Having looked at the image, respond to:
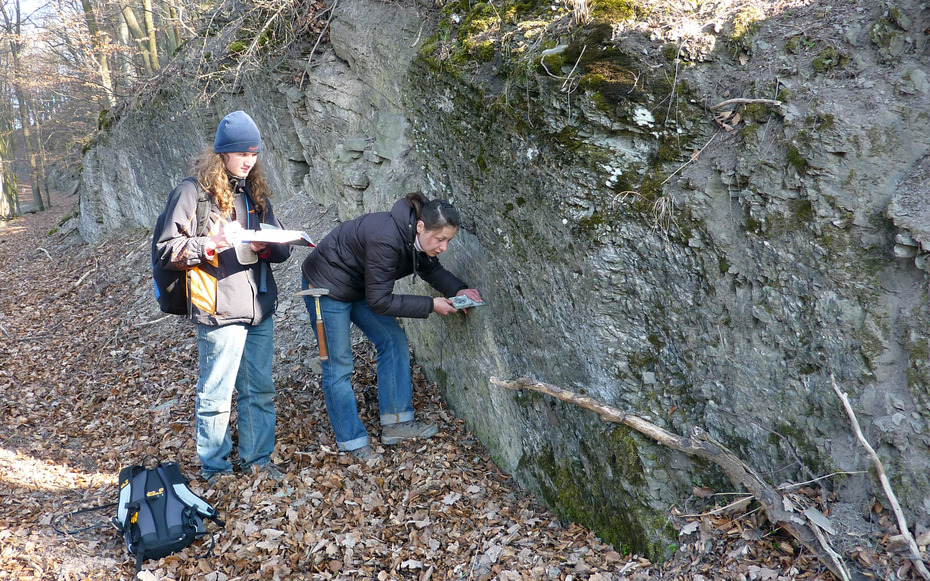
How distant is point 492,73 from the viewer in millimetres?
4172

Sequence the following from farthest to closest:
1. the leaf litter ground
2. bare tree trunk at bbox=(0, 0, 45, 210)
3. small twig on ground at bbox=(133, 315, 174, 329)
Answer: bare tree trunk at bbox=(0, 0, 45, 210) → small twig on ground at bbox=(133, 315, 174, 329) → the leaf litter ground

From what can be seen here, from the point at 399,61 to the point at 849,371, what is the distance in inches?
199

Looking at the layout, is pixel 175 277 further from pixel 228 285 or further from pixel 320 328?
pixel 320 328

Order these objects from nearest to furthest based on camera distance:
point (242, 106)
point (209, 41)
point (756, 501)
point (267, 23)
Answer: point (756, 501)
point (267, 23)
point (242, 106)
point (209, 41)

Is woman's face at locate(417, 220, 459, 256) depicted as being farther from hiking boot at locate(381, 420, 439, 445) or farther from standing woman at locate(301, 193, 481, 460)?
hiking boot at locate(381, 420, 439, 445)

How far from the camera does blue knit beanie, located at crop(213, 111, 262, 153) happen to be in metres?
3.85

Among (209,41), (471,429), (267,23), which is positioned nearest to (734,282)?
(471,429)

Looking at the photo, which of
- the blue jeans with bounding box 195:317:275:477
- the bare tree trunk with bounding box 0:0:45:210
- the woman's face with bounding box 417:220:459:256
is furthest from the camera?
the bare tree trunk with bounding box 0:0:45:210

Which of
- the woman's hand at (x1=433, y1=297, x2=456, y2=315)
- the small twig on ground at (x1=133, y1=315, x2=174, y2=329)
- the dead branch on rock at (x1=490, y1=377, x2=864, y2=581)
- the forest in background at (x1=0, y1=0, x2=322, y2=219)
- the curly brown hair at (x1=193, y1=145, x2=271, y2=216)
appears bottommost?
the dead branch on rock at (x1=490, y1=377, x2=864, y2=581)

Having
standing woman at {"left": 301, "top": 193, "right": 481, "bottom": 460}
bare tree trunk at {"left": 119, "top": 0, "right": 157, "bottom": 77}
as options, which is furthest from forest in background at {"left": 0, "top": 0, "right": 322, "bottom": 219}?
standing woman at {"left": 301, "top": 193, "right": 481, "bottom": 460}

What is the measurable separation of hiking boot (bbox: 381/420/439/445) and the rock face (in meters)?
0.40

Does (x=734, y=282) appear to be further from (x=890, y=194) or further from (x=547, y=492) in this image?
(x=547, y=492)

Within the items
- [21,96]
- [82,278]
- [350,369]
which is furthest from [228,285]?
[21,96]

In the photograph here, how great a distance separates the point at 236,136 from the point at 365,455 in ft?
8.58
